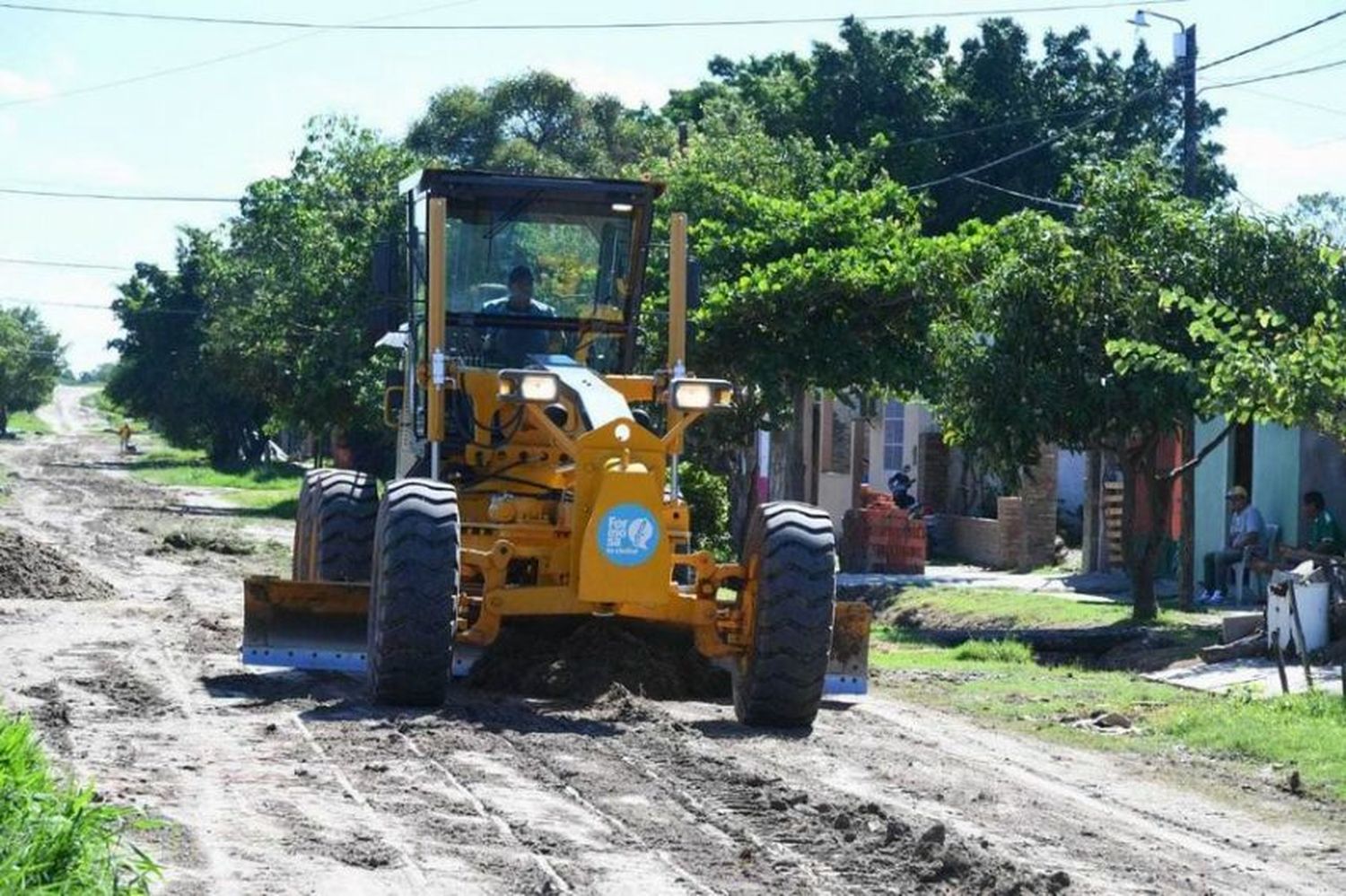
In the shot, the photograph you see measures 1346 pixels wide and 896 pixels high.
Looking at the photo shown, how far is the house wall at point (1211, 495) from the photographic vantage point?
2723 centimetres

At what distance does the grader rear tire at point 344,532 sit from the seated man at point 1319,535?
33.0 feet

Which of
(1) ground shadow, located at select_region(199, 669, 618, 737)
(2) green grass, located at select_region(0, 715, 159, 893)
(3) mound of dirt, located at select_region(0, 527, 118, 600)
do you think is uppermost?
(3) mound of dirt, located at select_region(0, 527, 118, 600)

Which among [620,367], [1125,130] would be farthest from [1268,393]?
[1125,130]

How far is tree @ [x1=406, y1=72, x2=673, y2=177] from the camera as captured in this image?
204 ft

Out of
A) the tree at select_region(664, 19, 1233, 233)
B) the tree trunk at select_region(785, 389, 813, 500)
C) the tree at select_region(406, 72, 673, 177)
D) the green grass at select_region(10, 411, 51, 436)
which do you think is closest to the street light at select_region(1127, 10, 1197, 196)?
the tree trunk at select_region(785, 389, 813, 500)

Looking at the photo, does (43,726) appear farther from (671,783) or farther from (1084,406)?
(1084,406)

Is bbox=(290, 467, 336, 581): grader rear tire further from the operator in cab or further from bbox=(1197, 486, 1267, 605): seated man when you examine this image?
bbox=(1197, 486, 1267, 605): seated man

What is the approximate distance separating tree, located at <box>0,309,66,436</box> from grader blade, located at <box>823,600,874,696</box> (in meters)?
125

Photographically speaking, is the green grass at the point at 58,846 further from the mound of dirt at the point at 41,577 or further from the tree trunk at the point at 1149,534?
the tree trunk at the point at 1149,534

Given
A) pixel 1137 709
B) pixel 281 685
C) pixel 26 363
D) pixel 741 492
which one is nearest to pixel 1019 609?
pixel 741 492

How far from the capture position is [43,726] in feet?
39.4

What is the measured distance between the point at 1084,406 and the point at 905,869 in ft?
45.1

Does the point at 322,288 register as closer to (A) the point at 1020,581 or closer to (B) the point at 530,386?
(A) the point at 1020,581

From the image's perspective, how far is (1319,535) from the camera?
22562 mm
